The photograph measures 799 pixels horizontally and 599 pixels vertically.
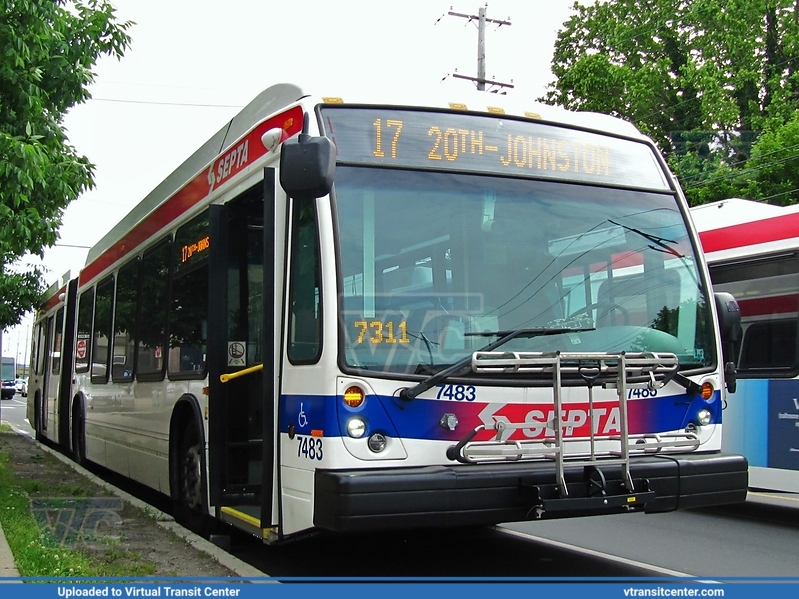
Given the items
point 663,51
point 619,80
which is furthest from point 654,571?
point 663,51

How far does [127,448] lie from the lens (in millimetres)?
11055

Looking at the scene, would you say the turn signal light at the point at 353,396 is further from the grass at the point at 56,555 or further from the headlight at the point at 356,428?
the grass at the point at 56,555

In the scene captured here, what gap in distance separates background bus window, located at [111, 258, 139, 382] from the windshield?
17.4 ft

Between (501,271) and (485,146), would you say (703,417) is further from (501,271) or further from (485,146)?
(485,146)

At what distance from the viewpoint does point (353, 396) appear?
19.0ft

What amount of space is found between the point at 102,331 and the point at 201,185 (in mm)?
5088

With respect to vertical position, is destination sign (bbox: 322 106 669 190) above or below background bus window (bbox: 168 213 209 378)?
above

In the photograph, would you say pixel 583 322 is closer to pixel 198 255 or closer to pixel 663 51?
pixel 198 255

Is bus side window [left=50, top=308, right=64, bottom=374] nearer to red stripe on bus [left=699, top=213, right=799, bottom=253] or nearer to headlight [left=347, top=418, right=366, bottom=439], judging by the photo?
red stripe on bus [left=699, top=213, right=799, bottom=253]

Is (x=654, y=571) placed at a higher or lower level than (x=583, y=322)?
lower

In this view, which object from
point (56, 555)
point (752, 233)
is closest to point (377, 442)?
point (56, 555)

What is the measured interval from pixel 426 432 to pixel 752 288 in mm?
5704

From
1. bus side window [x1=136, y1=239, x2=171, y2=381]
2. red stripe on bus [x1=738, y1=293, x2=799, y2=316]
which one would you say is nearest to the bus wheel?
bus side window [x1=136, y1=239, x2=171, y2=381]

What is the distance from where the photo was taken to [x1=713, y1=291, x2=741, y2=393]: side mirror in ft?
23.6
